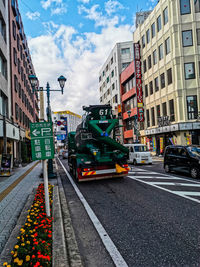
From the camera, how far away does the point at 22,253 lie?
3014 millimetres

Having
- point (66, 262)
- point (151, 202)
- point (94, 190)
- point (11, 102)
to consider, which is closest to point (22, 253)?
point (66, 262)

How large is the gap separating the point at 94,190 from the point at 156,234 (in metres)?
4.92

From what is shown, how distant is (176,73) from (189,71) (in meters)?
1.54

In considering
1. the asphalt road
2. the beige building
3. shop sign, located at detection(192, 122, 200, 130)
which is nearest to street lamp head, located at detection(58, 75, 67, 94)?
the asphalt road

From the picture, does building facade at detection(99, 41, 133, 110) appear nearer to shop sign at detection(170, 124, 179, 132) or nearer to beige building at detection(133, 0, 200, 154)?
beige building at detection(133, 0, 200, 154)

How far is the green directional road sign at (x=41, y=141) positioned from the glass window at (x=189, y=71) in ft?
79.9

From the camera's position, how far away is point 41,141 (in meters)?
4.97

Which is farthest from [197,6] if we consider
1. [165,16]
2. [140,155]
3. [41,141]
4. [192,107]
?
[41,141]

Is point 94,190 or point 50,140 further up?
point 50,140

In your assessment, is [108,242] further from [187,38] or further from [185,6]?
[185,6]

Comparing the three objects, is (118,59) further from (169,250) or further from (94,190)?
(169,250)

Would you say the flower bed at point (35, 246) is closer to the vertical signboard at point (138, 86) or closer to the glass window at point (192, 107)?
the glass window at point (192, 107)

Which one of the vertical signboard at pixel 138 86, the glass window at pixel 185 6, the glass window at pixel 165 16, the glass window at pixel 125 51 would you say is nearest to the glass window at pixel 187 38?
the glass window at pixel 185 6

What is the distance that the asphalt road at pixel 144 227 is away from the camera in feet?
10.8
